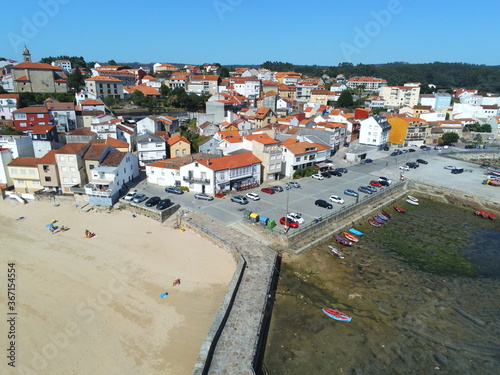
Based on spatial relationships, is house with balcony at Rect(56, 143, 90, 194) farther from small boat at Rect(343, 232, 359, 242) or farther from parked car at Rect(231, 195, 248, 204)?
small boat at Rect(343, 232, 359, 242)

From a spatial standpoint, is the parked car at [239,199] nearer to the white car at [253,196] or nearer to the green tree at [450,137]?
the white car at [253,196]

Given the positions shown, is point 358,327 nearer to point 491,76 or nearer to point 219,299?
point 219,299

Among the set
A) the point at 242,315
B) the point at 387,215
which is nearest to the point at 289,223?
the point at 242,315

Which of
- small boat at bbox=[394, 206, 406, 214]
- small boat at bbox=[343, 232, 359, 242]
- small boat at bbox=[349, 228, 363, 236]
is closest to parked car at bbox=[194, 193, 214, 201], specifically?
small boat at bbox=[343, 232, 359, 242]

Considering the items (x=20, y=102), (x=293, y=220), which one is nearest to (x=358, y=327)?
(x=293, y=220)

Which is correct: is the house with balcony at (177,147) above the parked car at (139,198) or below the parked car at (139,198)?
above

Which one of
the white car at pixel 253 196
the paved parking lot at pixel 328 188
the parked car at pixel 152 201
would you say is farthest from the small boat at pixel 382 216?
the parked car at pixel 152 201
